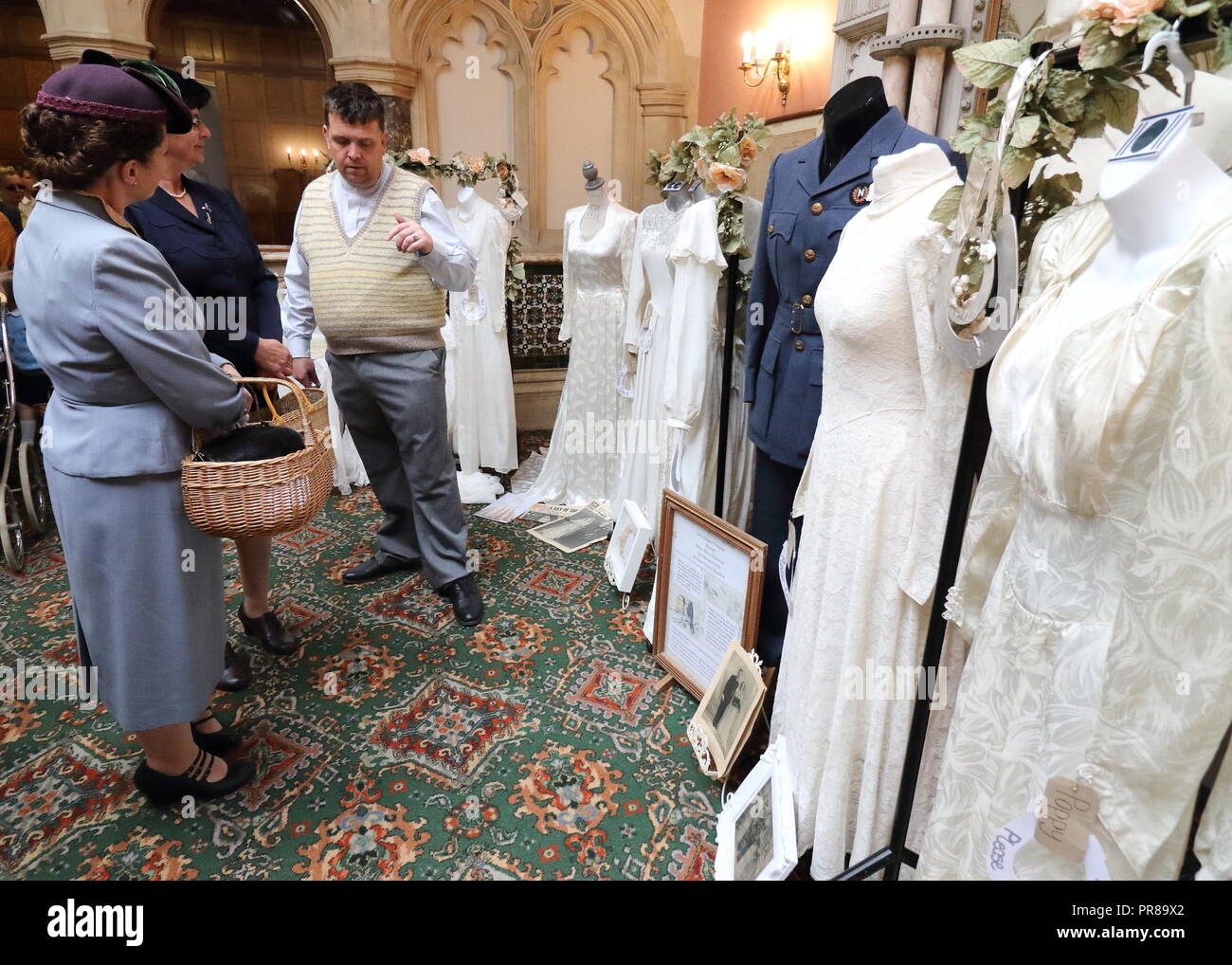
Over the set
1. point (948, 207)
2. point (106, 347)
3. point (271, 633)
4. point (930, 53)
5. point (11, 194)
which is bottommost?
point (271, 633)

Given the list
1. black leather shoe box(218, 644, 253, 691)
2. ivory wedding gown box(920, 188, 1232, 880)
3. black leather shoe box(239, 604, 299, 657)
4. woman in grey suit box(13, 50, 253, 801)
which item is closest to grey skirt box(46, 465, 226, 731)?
woman in grey suit box(13, 50, 253, 801)

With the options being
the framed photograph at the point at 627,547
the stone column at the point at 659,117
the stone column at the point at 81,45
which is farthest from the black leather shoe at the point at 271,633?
the stone column at the point at 659,117

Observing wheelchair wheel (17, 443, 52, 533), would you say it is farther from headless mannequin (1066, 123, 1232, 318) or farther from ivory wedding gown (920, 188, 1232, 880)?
headless mannequin (1066, 123, 1232, 318)

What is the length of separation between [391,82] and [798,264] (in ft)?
14.0

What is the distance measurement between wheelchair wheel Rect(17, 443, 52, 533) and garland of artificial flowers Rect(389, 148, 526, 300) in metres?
2.22

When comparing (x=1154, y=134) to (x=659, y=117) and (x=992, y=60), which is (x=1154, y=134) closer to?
(x=992, y=60)

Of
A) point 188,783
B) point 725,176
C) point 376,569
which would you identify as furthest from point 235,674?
point 725,176

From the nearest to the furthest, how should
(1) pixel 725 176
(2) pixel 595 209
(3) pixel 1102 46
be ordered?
(3) pixel 1102 46 < (1) pixel 725 176 < (2) pixel 595 209

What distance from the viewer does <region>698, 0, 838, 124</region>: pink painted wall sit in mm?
4277

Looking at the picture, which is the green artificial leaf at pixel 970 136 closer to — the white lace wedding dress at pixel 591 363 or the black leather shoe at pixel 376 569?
the white lace wedding dress at pixel 591 363

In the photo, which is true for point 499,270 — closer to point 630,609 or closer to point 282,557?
point 282,557

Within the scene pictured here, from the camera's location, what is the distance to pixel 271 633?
8.00ft

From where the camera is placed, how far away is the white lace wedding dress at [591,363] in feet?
11.0

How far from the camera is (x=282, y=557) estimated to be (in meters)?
3.16
